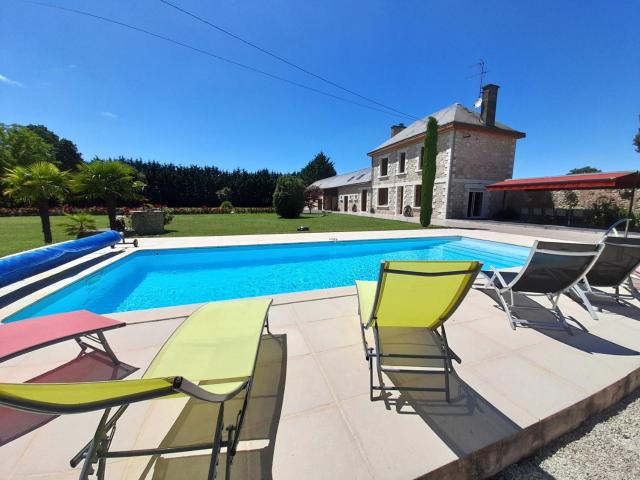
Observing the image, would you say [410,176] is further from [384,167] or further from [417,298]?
[417,298]

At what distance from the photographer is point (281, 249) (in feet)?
28.6

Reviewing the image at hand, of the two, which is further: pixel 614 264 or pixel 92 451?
pixel 614 264

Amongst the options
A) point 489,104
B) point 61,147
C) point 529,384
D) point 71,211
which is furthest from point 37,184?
point 61,147

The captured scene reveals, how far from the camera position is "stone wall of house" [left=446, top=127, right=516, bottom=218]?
16.9 m

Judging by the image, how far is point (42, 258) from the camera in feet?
16.2

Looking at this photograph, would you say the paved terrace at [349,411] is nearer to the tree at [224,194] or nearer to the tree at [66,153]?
the tree at [224,194]

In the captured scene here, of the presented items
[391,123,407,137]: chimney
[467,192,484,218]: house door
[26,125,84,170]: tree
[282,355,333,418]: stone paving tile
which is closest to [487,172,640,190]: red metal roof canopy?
[467,192,484,218]: house door

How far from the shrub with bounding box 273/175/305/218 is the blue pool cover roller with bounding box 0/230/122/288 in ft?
40.3

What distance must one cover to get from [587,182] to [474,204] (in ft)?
19.5

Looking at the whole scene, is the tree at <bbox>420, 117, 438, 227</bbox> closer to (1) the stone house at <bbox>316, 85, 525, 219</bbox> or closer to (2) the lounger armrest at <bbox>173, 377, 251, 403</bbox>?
(1) the stone house at <bbox>316, 85, 525, 219</bbox>

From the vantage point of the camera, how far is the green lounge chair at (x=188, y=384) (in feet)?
2.81

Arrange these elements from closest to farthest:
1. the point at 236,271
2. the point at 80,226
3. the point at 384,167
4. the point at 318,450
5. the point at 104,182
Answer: the point at 318,450 < the point at 236,271 < the point at 80,226 < the point at 104,182 < the point at 384,167

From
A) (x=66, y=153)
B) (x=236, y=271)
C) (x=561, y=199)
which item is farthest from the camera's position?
(x=66, y=153)

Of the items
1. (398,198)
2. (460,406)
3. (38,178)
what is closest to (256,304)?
(460,406)
